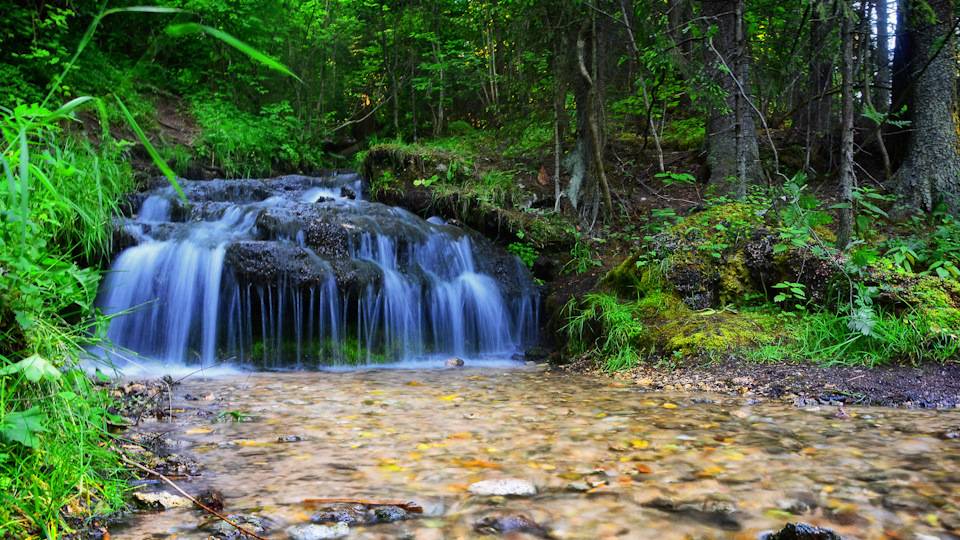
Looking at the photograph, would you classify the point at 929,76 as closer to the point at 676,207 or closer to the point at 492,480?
the point at 676,207

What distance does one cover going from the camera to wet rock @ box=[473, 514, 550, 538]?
70.4 inches

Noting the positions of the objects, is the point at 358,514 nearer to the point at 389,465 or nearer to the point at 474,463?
the point at 389,465

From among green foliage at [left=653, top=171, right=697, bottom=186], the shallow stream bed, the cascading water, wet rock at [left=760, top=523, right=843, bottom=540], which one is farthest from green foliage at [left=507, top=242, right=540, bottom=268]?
wet rock at [left=760, top=523, right=843, bottom=540]

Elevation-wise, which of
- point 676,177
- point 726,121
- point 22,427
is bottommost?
point 22,427

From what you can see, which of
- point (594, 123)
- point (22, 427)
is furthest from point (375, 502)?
point (594, 123)

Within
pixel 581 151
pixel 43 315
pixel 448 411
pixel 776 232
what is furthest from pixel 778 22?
pixel 43 315

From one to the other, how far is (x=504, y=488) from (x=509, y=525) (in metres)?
0.32

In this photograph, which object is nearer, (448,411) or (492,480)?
(492,480)

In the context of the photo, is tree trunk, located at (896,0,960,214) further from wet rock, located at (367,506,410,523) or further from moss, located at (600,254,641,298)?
wet rock, located at (367,506,410,523)

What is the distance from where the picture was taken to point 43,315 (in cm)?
186

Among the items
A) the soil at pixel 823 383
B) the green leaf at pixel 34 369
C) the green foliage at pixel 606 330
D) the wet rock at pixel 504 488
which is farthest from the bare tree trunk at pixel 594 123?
the green leaf at pixel 34 369

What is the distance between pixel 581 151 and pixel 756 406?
19.2 ft

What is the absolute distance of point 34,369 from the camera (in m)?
1.55

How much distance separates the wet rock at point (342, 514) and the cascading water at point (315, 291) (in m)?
4.42
